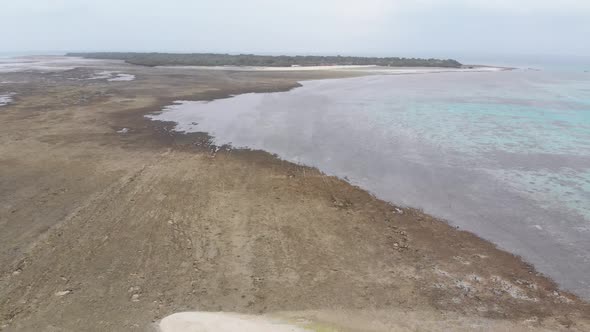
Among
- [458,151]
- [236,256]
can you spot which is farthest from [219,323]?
[458,151]

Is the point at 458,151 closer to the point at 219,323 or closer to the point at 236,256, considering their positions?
the point at 236,256

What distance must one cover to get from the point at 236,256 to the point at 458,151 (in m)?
11.8

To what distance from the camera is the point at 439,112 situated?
85.7 ft

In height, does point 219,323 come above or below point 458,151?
below

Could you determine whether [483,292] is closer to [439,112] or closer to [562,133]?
[562,133]

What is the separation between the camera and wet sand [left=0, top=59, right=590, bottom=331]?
6824mm

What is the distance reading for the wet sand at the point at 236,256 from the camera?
6824mm

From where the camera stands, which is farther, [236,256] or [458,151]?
[458,151]

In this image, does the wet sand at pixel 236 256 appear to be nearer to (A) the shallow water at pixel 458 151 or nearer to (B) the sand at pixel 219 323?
(B) the sand at pixel 219 323

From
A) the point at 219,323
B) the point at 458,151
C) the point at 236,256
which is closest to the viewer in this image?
the point at 219,323

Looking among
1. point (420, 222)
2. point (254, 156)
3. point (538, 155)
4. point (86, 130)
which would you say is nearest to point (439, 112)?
point (538, 155)

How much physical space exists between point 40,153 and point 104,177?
4.30m

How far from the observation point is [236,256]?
27.8ft

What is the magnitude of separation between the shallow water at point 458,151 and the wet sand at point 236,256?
3.73 ft
